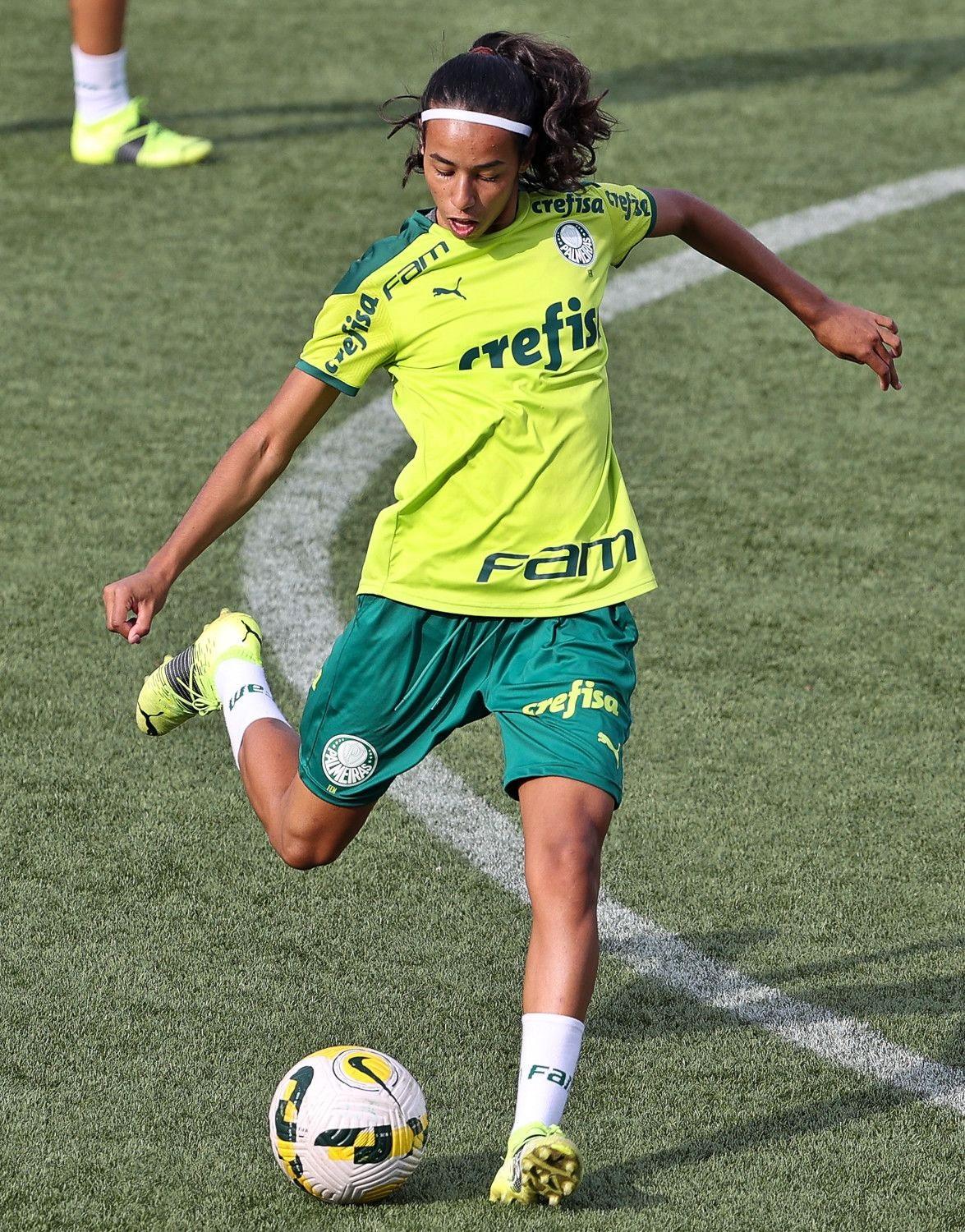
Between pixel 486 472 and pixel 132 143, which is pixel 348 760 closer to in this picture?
pixel 486 472

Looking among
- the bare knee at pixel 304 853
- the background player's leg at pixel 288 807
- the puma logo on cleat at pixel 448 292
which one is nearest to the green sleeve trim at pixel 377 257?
the puma logo on cleat at pixel 448 292

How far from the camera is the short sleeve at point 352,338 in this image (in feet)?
12.4

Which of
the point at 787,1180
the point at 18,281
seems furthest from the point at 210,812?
the point at 18,281

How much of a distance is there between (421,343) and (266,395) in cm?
358

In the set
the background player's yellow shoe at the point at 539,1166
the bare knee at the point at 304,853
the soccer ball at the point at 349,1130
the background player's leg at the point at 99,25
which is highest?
the background player's yellow shoe at the point at 539,1166

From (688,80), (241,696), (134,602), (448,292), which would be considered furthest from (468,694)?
(688,80)

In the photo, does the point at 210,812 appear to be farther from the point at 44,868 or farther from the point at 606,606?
the point at 606,606

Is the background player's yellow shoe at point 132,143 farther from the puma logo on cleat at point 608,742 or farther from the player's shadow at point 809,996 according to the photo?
the puma logo on cleat at point 608,742

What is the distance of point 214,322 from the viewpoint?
7.84 m

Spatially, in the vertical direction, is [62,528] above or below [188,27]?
above

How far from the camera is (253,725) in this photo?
446 cm

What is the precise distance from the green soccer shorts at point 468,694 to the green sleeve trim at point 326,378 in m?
0.41

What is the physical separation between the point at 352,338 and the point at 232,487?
37 centimetres

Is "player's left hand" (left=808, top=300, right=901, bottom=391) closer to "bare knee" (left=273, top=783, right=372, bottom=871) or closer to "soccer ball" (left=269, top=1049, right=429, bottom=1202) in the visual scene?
"bare knee" (left=273, top=783, right=372, bottom=871)
